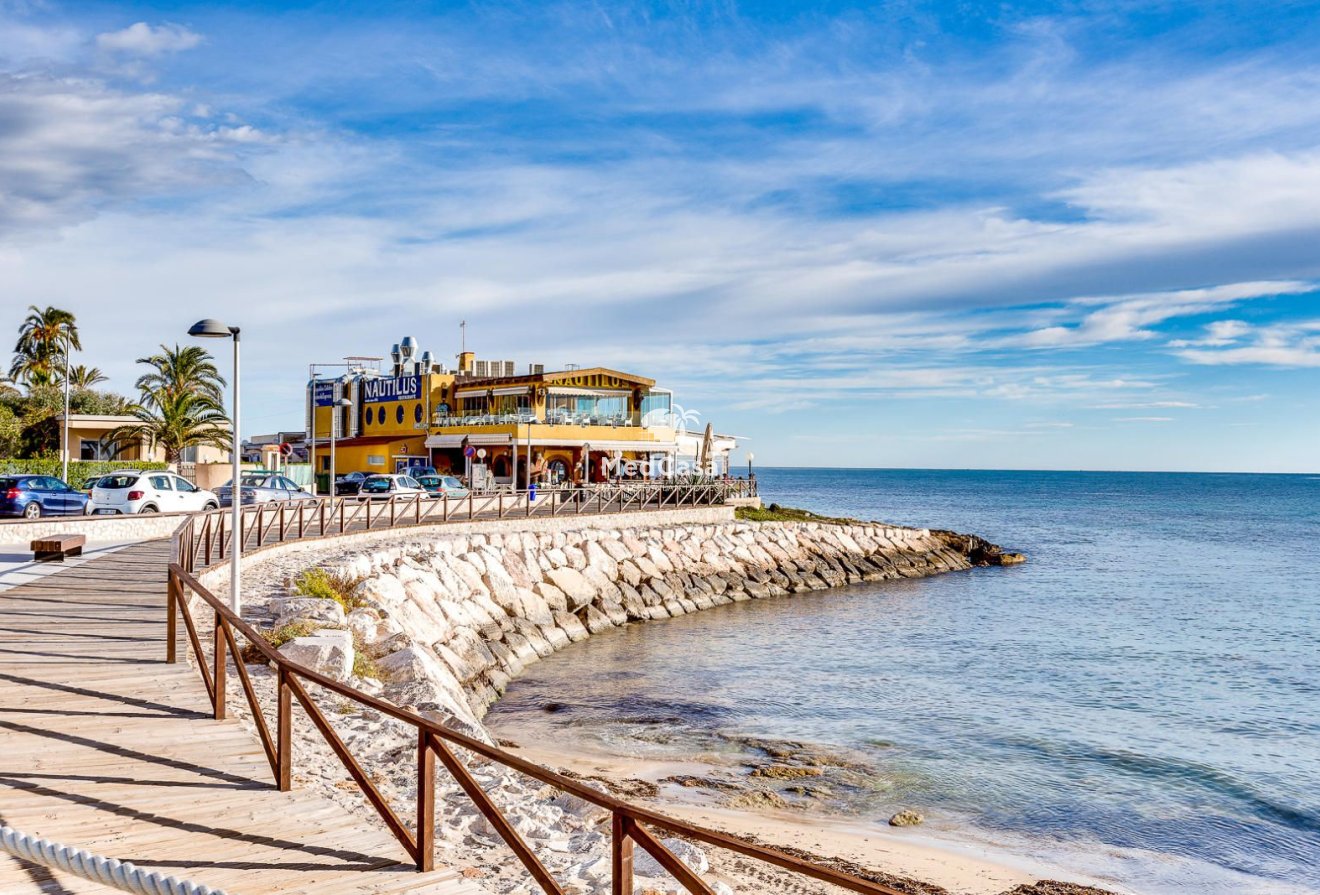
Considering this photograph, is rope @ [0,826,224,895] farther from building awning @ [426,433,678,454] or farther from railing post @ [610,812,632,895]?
building awning @ [426,433,678,454]

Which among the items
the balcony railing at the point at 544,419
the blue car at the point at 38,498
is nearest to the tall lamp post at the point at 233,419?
the blue car at the point at 38,498

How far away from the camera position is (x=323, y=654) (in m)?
12.0

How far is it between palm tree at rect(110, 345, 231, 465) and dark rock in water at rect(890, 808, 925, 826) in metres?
43.9

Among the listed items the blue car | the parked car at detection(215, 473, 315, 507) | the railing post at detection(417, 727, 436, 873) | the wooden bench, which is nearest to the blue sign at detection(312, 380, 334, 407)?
Result: the parked car at detection(215, 473, 315, 507)

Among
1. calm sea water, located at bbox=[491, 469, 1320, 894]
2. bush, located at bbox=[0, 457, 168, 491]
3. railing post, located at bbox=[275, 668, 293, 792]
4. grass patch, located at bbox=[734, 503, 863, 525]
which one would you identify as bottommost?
calm sea water, located at bbox=[491, 469, 1320, 894]

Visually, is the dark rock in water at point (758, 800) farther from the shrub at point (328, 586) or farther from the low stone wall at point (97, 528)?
the low stone wall at point (97, 528)

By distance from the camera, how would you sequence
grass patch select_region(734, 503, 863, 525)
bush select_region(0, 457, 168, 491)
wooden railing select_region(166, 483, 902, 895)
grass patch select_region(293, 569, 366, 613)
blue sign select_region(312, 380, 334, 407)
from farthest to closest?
blue sign select_region(312, 380, 334, 407)
grass patch select_region(734, 503, 863, 525)
bush select_region(0, 457, 168, 491)
grass patch select_region(293, 569, 366, 613)
wooden railing select_region(166, 483, 902, 895)

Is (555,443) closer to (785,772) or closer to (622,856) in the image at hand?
(785,772)

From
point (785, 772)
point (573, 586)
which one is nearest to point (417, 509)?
point (573, 586)

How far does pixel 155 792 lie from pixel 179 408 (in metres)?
45.7

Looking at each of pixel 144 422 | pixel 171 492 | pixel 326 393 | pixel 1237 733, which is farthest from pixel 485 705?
pixel 326 393

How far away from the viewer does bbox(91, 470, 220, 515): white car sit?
2881 centimetres

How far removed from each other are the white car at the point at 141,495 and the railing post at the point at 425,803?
25.3 m

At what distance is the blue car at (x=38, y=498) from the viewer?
95.9 feet
